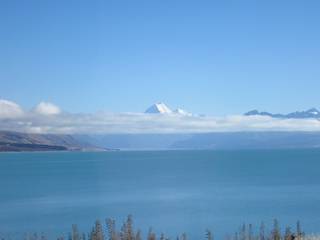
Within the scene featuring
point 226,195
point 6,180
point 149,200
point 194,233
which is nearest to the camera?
point 194,233

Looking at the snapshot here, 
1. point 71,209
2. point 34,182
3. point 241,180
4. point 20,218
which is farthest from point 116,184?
point 20,218

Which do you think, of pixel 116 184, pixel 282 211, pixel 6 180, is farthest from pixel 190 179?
pixel 282 211

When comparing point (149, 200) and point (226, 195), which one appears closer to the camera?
point (149, 200)

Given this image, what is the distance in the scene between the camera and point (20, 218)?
93.0 meters

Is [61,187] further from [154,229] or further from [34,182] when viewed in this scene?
[154,229]

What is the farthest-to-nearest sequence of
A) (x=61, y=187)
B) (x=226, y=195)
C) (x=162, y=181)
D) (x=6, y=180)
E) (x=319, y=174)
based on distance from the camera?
(x=319, y=174) → (x=6, y=180) → (x=162, y=181) → (x=61, y=187) → (x=226, y=195)

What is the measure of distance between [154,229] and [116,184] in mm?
75448

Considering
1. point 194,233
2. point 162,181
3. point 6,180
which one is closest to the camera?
point 194,233

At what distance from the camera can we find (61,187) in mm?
146875

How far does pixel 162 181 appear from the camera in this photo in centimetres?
16212

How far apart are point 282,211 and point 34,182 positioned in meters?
83.4

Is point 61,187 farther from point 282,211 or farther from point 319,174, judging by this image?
point 319,174

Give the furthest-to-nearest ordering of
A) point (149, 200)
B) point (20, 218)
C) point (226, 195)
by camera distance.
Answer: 1. point (226, 195)
2. point (149, 200)
3. point (20, 218)

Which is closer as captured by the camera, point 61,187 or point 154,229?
point 154,229
